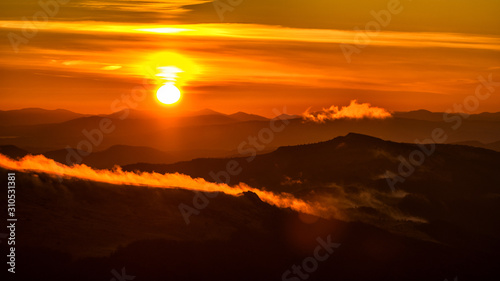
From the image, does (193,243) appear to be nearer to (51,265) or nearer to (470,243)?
(51,265)

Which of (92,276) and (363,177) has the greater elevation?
(363,177)

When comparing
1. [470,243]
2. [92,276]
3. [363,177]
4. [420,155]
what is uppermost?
[420,155]

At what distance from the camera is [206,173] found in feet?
513

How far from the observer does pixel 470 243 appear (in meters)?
97.5

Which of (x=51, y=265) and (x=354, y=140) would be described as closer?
(x=51, y=265)

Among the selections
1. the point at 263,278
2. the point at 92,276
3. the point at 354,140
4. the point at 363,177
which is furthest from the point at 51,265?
the point at 354,140

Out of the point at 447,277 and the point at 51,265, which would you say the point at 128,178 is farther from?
the point at 447,277

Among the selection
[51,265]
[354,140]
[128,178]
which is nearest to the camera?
[51,265]

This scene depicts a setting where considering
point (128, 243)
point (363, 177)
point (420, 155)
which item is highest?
point (420, 155)

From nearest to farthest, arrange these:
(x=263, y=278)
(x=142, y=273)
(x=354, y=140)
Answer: (x=142, y=273) → (x=263, y=278) → (x=354, y=140)

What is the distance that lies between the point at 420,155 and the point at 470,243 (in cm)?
7286

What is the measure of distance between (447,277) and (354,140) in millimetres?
93846

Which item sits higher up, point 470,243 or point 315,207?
point 315,207

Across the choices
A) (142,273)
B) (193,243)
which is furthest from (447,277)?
(142,273)
